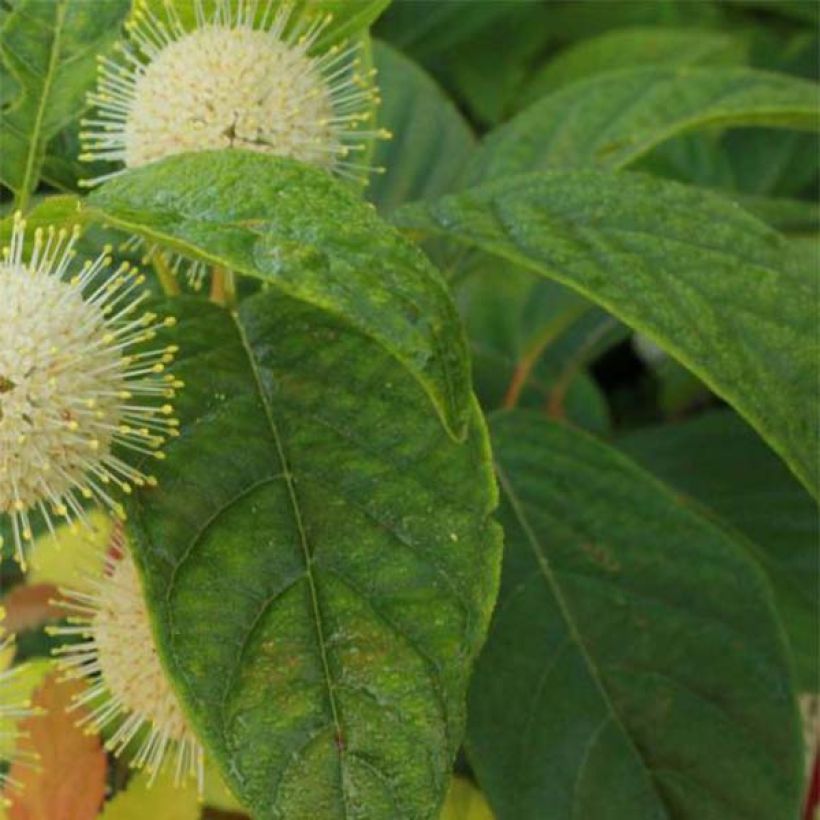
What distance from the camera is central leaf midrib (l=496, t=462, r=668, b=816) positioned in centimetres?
90

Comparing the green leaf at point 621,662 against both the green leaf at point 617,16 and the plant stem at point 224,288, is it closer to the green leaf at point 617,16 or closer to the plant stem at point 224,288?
the plant stem at point 224,288

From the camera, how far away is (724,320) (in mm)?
750

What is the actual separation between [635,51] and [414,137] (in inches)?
14.5

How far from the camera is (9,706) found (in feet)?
2.46

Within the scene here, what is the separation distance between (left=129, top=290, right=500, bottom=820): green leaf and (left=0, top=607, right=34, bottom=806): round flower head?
12 cm

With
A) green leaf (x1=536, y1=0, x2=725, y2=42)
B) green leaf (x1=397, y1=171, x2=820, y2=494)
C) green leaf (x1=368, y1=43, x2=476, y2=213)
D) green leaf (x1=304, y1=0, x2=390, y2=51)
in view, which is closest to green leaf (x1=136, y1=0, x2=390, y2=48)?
green leaf (x1=304, y1=0, x2=390, y2=51)

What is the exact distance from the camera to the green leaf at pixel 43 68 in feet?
2.80

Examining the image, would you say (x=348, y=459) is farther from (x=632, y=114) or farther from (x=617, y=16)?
(x=617, y=16)

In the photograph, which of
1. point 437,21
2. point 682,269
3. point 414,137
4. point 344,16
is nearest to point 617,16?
point 437,21

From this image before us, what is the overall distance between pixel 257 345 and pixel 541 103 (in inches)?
18.0

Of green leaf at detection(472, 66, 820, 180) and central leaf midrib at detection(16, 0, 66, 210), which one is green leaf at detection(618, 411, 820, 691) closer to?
green leaf at detection(472, 66, 820, 180)

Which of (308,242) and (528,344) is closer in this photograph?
(308,242)

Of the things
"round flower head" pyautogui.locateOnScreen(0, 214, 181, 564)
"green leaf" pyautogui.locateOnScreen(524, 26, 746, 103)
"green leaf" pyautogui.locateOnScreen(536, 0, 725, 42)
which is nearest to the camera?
"round flower head" pyautogui.locateOnScreen(0, 214, 181, 564)

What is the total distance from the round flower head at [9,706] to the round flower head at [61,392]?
87 millimetres
